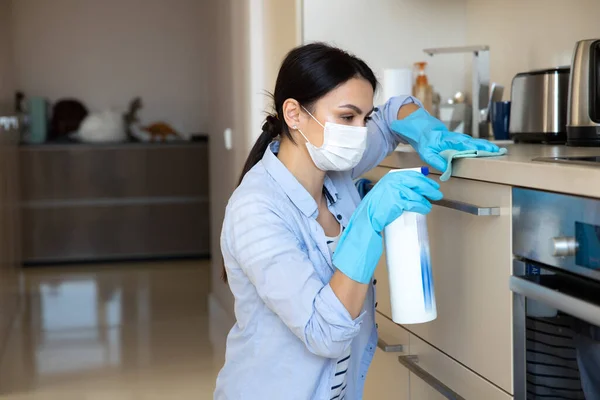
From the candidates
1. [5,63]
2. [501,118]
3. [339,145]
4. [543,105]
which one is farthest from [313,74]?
[5,63]

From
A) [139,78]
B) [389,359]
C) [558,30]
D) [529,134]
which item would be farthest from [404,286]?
[139,78]

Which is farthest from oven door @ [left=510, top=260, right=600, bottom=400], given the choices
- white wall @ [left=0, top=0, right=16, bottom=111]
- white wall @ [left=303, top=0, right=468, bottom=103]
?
white wall @ [left=0, top=0, right=16, bottom=111]

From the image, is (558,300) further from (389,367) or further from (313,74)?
(389,367)

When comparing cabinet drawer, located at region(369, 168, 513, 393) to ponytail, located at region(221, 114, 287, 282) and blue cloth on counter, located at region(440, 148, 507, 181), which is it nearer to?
blue cloth on counter, located at region(440, 148, 507, 181)

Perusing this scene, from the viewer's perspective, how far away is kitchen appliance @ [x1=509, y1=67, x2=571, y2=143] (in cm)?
203

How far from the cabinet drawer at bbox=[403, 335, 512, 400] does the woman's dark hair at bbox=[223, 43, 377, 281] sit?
0.59 m

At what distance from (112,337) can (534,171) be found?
3293 millimetres

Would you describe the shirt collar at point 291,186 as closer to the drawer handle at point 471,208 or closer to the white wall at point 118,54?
the drawer handle at point 471,208

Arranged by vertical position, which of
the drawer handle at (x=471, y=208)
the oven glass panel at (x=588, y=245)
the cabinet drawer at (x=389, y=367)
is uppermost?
the drawer handle at (x=471, y=208)

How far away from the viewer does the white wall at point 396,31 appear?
8.59 ft

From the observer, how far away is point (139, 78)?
6.96 m

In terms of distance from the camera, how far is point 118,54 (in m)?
6.93

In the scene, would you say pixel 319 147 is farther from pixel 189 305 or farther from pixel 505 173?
pixel 189 305

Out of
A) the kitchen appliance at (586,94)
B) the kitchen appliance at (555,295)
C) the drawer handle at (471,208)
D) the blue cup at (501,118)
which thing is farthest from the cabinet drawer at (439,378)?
the blue cup at (501,118)
